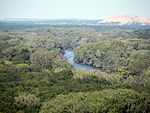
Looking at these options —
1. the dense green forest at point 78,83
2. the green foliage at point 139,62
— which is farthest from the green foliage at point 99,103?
the green foliage at point 139,62

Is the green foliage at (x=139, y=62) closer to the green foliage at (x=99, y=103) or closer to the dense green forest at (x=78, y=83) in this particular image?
the dense green forest at (x=78, y=83)

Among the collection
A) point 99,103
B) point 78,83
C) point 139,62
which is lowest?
point 139,62

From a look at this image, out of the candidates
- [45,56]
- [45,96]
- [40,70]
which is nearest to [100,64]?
[45,56]

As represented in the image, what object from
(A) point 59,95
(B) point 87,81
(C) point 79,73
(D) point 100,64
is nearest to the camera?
(A) point 59,95

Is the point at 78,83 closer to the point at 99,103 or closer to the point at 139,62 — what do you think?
the point at 99,103

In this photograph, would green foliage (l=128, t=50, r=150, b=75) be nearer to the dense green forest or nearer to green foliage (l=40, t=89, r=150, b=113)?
the dense green forest

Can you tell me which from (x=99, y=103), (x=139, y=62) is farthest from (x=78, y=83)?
(x=139, y=62)

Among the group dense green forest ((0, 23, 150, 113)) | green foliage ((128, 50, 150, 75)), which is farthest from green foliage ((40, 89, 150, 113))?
green foliage ((128, 50, 150, 75))

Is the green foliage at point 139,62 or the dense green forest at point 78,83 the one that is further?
the green foliage at point 139,62

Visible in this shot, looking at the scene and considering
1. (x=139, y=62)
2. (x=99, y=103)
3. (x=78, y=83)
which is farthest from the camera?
(x=139, y=62)

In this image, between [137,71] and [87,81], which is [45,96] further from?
[137,71]

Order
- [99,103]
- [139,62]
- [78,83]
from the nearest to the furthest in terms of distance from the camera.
A: [99,103], [78,83], [139,62]
